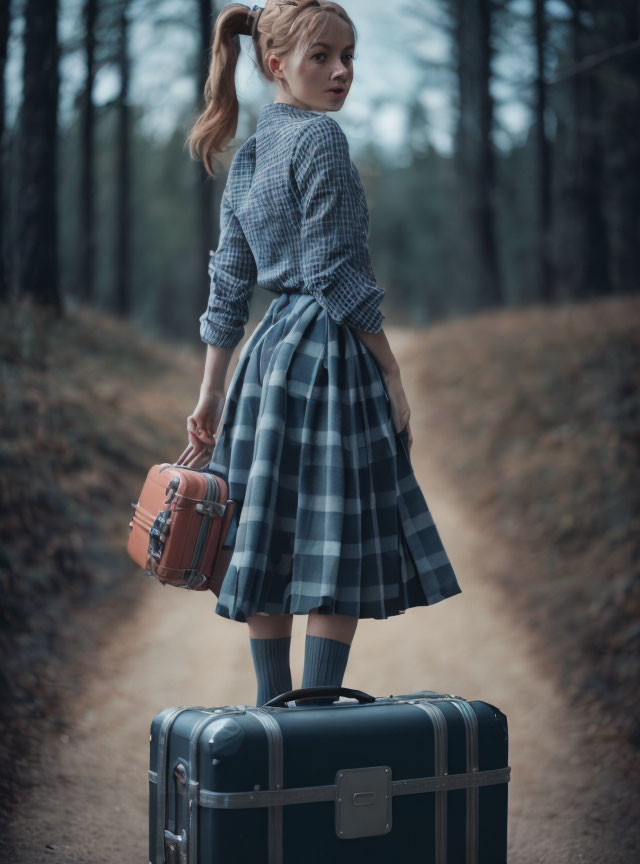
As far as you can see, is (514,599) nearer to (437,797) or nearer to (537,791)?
(537,791)

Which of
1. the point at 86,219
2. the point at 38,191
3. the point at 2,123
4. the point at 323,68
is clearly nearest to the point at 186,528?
the point at 323,68

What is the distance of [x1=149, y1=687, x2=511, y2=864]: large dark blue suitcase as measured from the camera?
206 cm

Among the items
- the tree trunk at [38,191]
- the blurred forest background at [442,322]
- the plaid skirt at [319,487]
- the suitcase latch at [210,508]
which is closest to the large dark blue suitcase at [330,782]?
the plaid skirt at [319,487]

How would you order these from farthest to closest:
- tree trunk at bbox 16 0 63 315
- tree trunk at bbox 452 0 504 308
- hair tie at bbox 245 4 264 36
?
tree trunk at bbox 452 0 504 308 < tree trunk at bbox 16 0 63 315 < hair tie at bbox 245 4 264 36

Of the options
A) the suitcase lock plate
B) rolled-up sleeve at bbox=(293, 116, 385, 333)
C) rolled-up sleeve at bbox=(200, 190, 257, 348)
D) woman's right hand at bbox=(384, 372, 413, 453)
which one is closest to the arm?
rolled-up sleeve at bbox=(200, 190, 257, 348)

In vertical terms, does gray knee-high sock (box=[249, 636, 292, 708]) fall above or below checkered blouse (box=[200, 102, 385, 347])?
below

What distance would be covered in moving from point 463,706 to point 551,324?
7.33 m

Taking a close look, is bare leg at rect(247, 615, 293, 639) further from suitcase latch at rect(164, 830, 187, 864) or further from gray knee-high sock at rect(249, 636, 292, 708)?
suitcase latch at rect(164, 830, 187, 864)

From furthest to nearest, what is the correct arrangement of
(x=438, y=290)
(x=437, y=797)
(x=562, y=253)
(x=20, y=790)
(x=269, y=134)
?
(x=438, y=290)
(x=562, y=253)
(x=20, y=790)
(x=269, y=134)
(x=437, y=797)

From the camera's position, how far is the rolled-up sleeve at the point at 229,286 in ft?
8.53

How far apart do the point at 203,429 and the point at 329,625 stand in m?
0.66

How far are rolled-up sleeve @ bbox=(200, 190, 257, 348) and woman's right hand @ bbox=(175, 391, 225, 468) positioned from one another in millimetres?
162

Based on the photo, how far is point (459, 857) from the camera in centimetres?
232

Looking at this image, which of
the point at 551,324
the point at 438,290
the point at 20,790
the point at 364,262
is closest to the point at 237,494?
the point at 364,262
